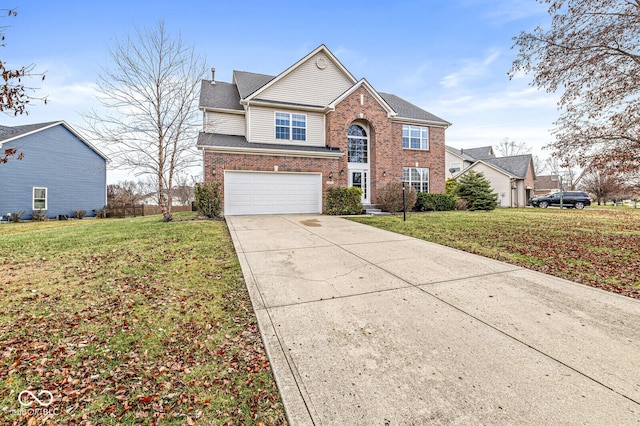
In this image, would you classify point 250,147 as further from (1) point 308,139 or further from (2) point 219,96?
(2) point 219,96

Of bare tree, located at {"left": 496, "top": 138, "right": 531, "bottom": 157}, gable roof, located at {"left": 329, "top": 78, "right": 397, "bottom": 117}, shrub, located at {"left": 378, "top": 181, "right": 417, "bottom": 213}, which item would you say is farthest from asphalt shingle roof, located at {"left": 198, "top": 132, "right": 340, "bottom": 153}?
bare tree, located at {"left": 496, "top": 138, "right": 531, "bottom": 157}

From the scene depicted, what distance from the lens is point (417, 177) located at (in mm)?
18797

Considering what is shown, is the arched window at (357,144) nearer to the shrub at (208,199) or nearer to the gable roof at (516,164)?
the shrub at (208,199)

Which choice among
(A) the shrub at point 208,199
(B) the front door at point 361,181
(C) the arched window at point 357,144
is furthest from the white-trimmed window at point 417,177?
(A) the shrub at point 208,199

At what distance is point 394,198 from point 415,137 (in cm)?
615

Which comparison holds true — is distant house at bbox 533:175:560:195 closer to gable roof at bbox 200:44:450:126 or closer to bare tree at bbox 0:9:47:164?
gable roof at bbox 200:44:450:126

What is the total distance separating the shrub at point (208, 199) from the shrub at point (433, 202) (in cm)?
1170

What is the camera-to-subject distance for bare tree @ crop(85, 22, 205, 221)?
1117 centimetres

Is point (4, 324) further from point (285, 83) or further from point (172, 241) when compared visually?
point (285, 83)

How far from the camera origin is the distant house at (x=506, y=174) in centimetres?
2848

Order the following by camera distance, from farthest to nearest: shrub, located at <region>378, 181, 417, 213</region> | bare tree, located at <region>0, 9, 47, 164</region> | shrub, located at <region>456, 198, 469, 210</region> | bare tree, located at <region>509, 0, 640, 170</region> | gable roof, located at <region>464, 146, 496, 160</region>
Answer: gable roof, located at <region>464, 146, 496, 160</region>, shrub, located at <region>456, 198, 469, 210</region>, shrub, located at <region>378, 181, 417, 213</region>, bare tree, located at <region>509, 0, 640, 170</region>, bare tree, located at <region>0, 9, 47, 164</region>

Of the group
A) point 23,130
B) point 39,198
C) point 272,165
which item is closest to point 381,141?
point 272,165

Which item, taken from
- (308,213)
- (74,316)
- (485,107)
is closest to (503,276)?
(74,316)

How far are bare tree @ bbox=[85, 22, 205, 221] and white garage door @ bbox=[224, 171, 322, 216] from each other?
2.56 metres
